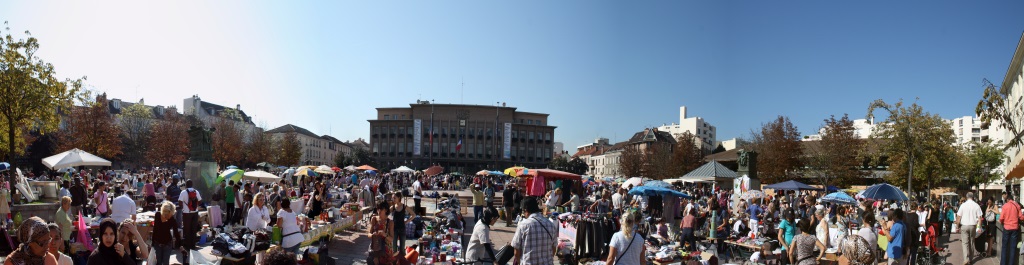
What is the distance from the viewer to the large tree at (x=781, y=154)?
38938mm

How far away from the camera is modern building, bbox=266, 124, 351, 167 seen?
100 m

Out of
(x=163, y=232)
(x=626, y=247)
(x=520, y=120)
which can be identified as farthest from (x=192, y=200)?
(x=520, y=120)

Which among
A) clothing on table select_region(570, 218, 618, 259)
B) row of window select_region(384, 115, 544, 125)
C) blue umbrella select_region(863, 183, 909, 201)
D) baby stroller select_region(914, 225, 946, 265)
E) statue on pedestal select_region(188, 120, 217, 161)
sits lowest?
baby stroller select_region(914, 225, 946, 265)

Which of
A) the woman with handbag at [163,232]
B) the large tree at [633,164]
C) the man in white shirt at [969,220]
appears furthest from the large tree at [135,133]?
the man in white shirt at [969,220]

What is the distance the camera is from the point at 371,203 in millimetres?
19031

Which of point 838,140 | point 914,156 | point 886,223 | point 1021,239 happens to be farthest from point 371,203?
point 838,140

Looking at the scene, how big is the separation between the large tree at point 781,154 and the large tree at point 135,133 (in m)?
52.6

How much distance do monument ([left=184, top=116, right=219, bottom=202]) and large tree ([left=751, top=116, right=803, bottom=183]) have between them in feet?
110

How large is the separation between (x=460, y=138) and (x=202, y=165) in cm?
6309

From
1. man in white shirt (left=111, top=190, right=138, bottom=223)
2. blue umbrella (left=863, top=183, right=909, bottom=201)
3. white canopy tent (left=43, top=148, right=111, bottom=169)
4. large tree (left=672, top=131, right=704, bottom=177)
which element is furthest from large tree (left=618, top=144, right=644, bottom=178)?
man in white shirt (left=111, top=190, right=138, bottom=223)

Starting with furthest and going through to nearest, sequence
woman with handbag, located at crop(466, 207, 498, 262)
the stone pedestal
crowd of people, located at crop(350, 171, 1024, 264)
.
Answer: the stone pedestal, woman with handbag, located at crop(466, 207, 498, 262), crowd of people, located at crop(350, 171, 1024, 264)

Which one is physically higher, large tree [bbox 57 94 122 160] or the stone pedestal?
large tree [bbox 57 94 122 160]

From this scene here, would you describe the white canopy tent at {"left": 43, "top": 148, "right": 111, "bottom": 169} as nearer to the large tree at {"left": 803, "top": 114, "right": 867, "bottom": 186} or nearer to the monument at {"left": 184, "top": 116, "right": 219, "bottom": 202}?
the monument at {"left": 184, "top": 116, "right": 219, "bottom": 202}

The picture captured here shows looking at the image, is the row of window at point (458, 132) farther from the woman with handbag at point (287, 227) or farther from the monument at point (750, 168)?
the woman with handbag at point (287, 227)
